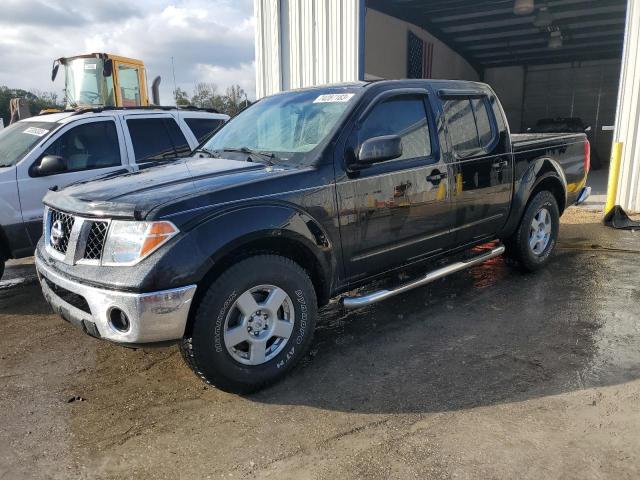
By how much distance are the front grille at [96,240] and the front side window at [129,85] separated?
32.9 ft

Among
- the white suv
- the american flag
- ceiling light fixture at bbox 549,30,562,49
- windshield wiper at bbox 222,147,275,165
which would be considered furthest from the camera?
the american flag

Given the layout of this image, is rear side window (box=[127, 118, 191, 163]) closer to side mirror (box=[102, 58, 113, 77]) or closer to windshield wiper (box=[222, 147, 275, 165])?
windshield wiper (box=[222, 147, 275, 165])

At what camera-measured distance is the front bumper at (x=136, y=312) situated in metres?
2.62

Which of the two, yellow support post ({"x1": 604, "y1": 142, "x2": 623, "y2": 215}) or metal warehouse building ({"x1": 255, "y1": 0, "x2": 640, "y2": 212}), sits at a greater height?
metal warehouse building ({"x1": 255, "y1": 0, "x2": 640, "y2": 212})

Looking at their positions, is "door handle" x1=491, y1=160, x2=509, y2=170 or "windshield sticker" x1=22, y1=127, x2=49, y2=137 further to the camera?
"windshield sticker" x1=22, y1=127, x2=49, y2=137

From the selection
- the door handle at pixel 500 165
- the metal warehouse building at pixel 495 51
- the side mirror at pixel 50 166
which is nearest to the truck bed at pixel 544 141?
the door handle at pixel 500 165

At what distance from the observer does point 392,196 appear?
3.67 m

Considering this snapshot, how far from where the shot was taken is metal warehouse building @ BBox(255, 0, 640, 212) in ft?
27.9

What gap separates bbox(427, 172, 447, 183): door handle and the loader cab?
9404 mm

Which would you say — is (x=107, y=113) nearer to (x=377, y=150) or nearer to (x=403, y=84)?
(x=403, y=84)

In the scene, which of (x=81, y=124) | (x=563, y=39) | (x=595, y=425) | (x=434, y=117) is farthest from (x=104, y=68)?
(x=563, y=39)

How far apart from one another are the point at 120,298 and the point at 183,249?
41 centimetres

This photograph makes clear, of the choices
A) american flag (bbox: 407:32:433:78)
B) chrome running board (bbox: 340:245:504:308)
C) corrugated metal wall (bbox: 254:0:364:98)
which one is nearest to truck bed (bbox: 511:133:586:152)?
chrome running board (bbox: 340:245:504:308)

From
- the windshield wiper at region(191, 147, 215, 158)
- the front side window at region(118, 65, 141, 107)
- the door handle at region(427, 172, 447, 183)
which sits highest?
the front side window at region(118, 65, 141, 107)
